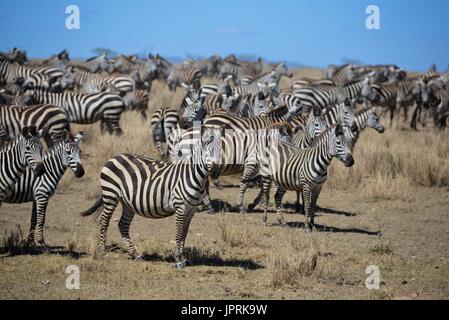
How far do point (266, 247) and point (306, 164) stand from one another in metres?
1.63

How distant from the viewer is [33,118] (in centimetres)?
1508

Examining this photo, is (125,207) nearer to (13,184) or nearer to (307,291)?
(13,184)

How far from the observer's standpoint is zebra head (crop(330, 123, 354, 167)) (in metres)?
11.2

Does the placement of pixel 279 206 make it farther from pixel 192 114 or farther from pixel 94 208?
pixel 192 114

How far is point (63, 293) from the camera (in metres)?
8.04

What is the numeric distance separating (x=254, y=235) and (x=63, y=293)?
11.2ft

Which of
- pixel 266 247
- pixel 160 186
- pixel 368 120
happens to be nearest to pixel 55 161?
pixel 160 186

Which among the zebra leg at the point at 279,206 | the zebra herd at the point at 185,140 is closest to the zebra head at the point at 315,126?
A: the zebra herd at the point at 185,140

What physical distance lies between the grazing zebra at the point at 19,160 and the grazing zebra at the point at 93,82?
497 inches

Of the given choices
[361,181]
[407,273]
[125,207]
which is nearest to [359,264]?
[407,273]

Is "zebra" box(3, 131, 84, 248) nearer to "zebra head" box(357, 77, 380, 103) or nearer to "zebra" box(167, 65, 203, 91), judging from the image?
"zebra head" box(357, 77, 380, 103)

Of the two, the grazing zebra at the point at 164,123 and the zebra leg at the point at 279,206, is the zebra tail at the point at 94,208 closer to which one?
the zebra leg at the point at 279,206

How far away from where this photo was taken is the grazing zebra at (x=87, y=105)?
17.9m
